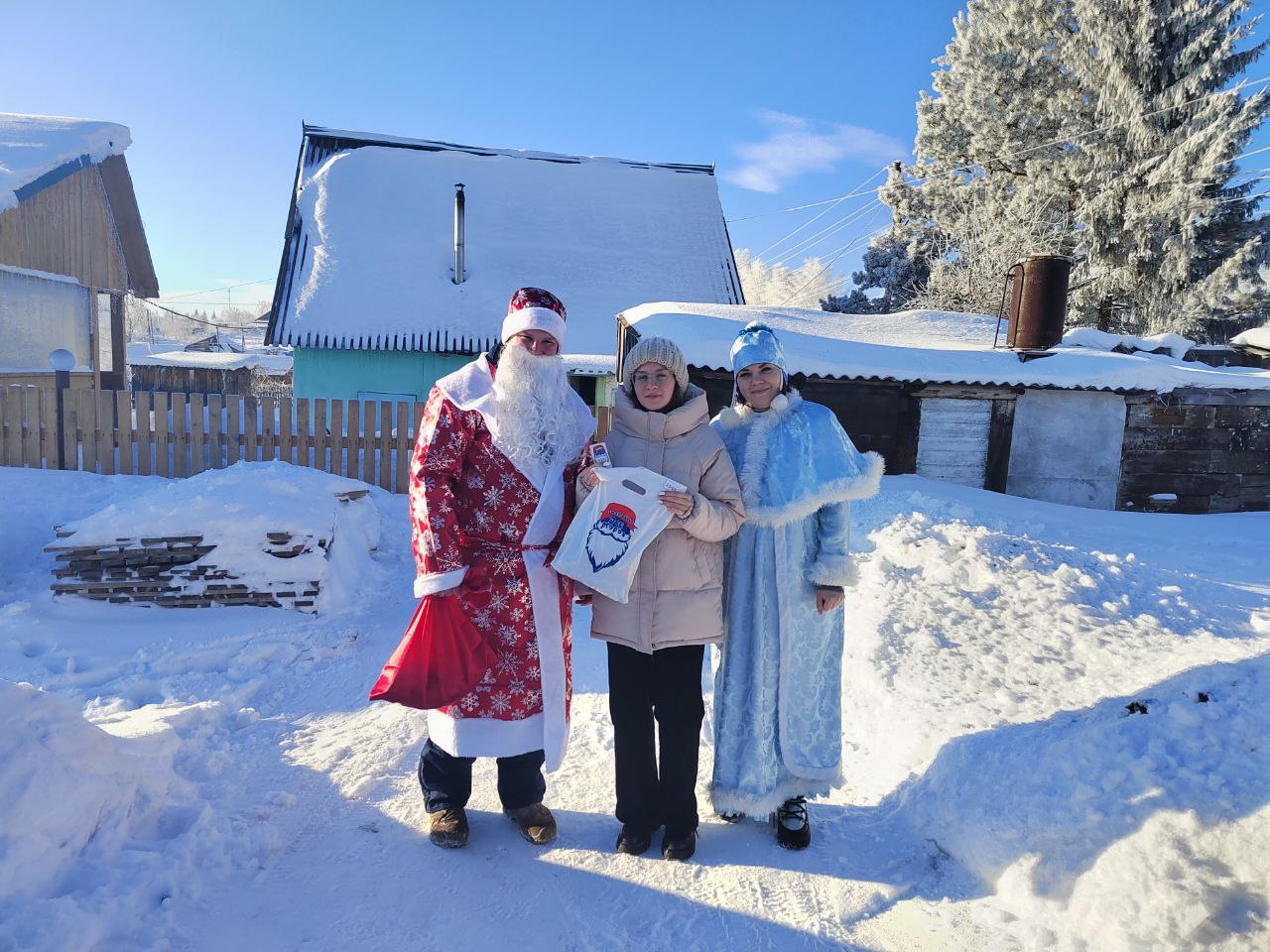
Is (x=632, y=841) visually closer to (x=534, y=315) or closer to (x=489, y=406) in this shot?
(x=489, y=406)

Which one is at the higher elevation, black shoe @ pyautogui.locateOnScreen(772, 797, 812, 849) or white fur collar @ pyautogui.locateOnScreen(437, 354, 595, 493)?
white fur collar @ pyautogui.locateOnScreen(437, 354, 595, 493)

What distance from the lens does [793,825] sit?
108 inches

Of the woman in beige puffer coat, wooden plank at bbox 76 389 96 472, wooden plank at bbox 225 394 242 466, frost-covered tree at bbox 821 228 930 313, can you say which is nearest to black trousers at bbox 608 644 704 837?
the woman in beige puffer coat

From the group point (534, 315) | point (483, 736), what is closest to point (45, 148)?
point (534, 315)

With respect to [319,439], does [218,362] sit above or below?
above

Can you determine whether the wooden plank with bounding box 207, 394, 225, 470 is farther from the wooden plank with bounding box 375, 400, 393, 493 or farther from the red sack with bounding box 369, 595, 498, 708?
the red sack with bounding box 369, 595, 498, 708

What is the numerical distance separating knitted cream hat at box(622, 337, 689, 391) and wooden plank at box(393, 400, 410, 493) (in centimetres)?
685

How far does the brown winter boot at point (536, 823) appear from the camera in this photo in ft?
8.75

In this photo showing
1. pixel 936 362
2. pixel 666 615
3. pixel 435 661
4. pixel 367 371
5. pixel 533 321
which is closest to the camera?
pixel 435 661

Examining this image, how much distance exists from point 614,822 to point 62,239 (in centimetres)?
1608

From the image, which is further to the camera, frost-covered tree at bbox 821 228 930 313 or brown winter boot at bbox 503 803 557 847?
frost-covered tree at bbox 821 228 930 313

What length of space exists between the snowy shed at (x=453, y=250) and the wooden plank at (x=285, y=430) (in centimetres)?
453

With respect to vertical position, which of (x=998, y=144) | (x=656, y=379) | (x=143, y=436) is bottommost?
(x=143, y=436)

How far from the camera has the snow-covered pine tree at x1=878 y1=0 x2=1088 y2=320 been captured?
2130 centimetres
